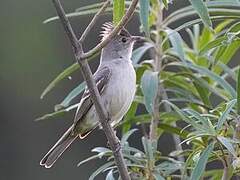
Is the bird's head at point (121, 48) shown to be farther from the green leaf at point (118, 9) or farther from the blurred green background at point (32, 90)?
the blurred green background at point (32, 90)

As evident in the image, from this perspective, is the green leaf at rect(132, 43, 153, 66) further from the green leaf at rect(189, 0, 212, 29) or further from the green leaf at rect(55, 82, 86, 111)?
the green leaf at rect(189, 0, 212, 29)

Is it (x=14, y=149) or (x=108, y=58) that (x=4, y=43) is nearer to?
(x=14, y=149)

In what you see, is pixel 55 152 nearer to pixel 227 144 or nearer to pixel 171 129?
pixel 171 129

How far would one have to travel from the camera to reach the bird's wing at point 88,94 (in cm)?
398

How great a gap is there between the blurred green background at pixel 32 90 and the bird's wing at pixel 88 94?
17.4ft

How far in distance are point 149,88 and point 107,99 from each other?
687 millimetres

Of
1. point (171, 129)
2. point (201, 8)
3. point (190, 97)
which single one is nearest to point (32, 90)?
point (190, 97)

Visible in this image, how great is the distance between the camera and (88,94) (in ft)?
12.8

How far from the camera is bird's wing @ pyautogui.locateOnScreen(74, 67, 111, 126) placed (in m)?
3.98

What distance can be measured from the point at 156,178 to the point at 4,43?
7.75 metres

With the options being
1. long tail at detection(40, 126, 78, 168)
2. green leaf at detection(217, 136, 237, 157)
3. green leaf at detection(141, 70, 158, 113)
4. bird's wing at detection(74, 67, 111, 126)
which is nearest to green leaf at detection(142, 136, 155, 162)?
green leaf at detection(141, 70, 158, 113)

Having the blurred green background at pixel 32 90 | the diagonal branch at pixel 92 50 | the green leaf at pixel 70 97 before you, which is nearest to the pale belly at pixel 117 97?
the green leaf at pixel 70 97

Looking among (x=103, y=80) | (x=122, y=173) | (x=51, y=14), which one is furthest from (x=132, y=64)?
(x=51, y=14)

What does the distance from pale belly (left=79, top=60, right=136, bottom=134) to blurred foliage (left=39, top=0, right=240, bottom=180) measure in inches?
1.5
